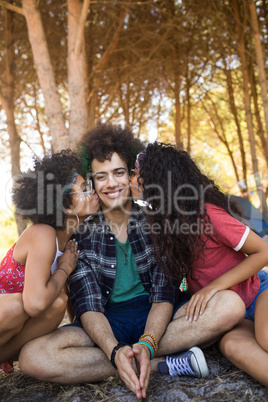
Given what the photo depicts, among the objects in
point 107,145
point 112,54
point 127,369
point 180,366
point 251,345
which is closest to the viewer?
point 127,369

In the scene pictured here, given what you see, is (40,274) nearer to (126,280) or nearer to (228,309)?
(126,280)

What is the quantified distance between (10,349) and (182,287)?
3.64 ft

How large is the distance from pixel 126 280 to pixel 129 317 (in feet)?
0.74

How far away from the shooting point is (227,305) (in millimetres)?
2041

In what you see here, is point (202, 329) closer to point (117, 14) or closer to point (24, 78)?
point (117, 14)

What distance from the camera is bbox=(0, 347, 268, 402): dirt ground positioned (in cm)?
183

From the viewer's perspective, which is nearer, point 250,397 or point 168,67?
point 250,397

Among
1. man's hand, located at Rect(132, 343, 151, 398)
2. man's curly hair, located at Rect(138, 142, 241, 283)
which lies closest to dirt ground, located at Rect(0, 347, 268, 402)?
man's hand, located at Rect(132, 343, 151, 398)

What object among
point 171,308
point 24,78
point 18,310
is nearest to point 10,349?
point 18,310

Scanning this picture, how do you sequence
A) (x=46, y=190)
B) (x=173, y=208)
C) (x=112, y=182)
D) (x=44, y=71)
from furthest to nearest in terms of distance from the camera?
(x=44, y=71)
(x=112, y=182)
(x=46, y=190)
(x=173, y=208)

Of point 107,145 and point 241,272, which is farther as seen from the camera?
point 107,145

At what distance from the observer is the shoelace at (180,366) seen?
2006 mm

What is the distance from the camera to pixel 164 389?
1.93 meters

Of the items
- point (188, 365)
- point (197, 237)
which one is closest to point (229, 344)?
point (188, 365)
